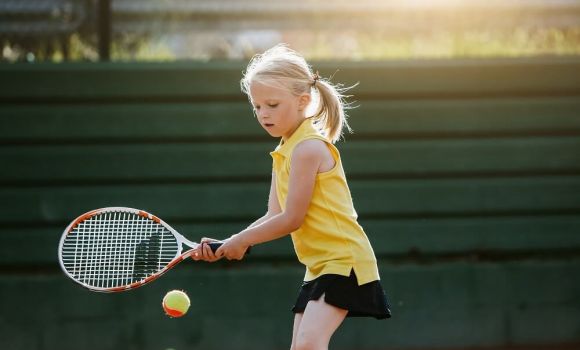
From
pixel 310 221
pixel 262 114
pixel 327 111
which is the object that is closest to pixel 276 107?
pixel 262 114

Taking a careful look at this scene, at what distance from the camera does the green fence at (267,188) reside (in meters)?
6.04

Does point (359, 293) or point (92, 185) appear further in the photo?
point (92, 185)

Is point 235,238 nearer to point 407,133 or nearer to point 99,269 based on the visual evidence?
point 99,269

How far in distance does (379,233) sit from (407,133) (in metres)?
0.59

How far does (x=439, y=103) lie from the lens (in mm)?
6172

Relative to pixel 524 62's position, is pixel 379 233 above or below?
below

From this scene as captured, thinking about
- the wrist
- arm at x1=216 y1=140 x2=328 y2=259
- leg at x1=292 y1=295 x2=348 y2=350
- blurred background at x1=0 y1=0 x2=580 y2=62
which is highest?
blurred background at x1=0 y1=0 x2=580 y2=62

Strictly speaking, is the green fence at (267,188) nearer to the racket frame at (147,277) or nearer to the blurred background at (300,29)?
the blurred background at (300,29)

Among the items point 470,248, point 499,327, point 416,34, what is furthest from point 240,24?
point 499,327

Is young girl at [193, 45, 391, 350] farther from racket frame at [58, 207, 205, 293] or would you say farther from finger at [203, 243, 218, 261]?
racket frame at [58, 207, 205, 293]

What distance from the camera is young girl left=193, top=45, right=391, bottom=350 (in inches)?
148

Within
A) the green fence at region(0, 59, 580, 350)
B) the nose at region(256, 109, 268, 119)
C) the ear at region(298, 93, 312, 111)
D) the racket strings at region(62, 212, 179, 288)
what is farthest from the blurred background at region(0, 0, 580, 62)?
the nose at region(256, 109, 268, 119)

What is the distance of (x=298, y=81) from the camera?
3.82m

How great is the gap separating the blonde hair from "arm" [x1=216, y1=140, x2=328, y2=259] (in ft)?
0.60
